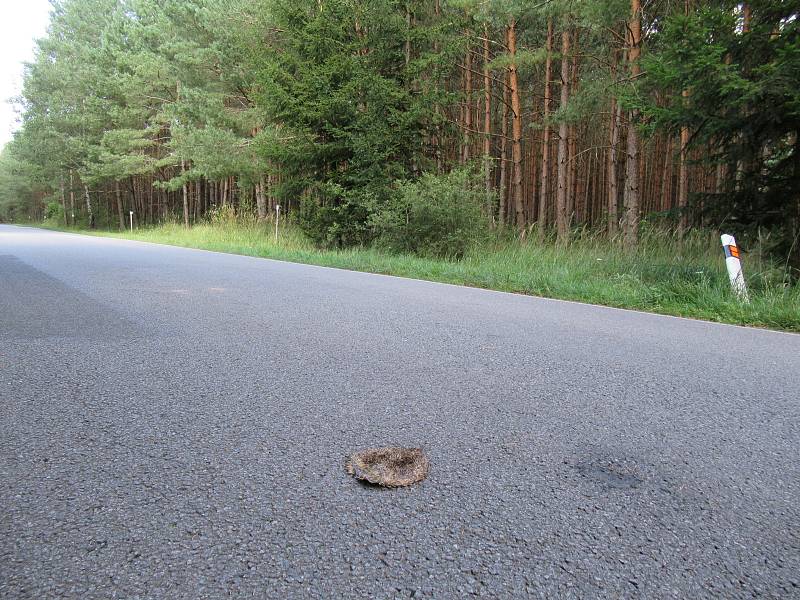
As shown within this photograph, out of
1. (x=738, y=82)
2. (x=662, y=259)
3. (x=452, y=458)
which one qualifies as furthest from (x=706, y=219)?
(x=452, y=458)

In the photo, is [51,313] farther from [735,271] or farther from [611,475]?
[735,271]

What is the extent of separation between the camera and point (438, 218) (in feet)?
38.7

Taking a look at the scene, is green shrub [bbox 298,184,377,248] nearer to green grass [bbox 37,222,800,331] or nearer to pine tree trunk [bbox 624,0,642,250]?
green grass [bbox 37,222,800,331]

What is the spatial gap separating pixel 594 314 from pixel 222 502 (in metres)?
4.69

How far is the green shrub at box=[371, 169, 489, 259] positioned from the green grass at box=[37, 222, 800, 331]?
54 centimetres

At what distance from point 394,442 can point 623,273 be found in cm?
683

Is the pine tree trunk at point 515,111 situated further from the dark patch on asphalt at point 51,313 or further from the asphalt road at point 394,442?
the asphalt road at point 394,442

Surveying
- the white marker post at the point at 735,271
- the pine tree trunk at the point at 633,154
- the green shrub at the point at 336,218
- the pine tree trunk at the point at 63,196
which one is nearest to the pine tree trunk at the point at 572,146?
the pine tree trunk at the point at 633,154

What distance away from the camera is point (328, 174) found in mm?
14836

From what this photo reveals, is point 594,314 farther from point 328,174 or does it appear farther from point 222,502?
point 328,174

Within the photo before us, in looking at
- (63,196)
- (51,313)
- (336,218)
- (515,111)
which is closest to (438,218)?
(336,218)

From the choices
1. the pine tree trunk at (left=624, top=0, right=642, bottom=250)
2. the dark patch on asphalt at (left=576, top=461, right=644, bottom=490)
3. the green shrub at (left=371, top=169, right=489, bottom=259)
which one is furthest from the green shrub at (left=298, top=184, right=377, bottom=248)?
the dark patch on asphalt at (left=576, top=461, right=644, bottom=490)

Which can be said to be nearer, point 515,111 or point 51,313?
point 51,313

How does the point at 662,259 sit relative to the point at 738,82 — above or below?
below
